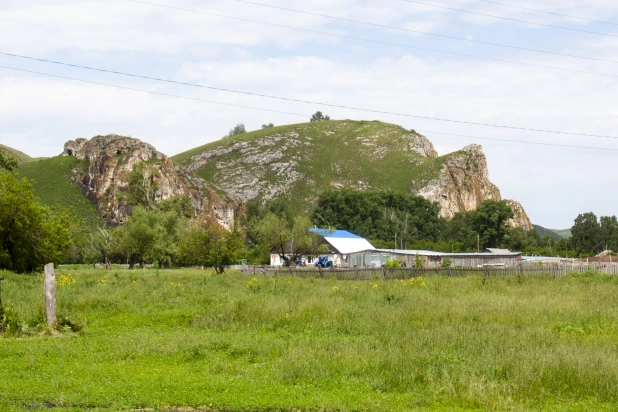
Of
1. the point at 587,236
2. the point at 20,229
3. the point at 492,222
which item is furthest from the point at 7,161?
the point at 587,236

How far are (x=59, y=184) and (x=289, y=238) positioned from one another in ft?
251

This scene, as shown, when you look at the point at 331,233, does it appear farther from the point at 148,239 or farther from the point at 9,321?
the point at 9,321

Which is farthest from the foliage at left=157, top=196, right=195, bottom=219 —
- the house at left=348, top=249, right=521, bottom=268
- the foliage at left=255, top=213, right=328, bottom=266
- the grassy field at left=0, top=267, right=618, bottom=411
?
the grassy field at left=0, top=267, right=618, bottom=411

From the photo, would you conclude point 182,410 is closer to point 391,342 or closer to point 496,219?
point 391,342

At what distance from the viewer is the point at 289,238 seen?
84.1m

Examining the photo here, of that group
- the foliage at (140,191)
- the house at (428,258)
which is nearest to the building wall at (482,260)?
the house at (428,258)

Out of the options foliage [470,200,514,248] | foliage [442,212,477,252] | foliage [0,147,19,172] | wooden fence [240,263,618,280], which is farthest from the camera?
foliage [442,212,477,252]

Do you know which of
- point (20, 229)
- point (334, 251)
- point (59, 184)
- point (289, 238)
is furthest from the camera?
point (59, 184)

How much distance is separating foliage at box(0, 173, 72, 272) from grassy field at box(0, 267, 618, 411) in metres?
23.8

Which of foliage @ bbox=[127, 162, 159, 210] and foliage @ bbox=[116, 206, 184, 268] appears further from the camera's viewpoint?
foliage @ bbox=[127, 162, 159, 210]

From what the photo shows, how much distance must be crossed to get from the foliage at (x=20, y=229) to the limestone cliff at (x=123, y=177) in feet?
264

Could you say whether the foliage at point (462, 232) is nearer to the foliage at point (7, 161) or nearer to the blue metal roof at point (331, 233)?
the blue metal roof at point (331, 233)

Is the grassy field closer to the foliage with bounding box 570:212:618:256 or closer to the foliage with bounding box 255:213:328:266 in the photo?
the foliage with bounding box 255:213:328:266

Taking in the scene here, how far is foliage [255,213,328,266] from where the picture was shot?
83688mm
